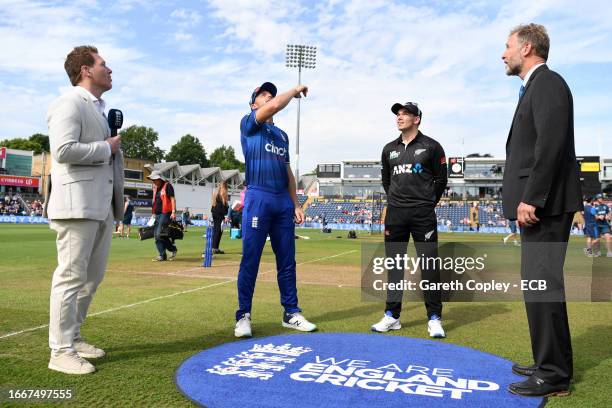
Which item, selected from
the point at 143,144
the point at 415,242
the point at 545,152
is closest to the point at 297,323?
the point at 415,242

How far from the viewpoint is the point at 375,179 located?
8256cm

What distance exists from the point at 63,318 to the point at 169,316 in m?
1.79

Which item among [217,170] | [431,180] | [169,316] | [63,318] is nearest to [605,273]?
[431,180]

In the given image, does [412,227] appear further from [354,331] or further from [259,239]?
[259,239]

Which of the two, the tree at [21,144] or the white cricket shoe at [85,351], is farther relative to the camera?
the tree at [21,144]

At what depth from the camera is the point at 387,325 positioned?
Result: 4.50 meters

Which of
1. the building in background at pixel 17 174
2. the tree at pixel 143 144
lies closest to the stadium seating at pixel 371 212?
the building in background at pixel 17 174

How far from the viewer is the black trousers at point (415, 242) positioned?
4629 millimetres

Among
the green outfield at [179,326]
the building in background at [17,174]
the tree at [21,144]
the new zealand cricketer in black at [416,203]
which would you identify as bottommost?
the green outfield at [179,326]

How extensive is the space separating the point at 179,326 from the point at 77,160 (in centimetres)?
202

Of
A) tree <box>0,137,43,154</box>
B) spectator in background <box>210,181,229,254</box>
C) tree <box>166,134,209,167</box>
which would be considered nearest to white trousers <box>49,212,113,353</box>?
spectator in background <box>210,181,229,254</box>

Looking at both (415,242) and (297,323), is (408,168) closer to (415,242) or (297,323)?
(415,242)

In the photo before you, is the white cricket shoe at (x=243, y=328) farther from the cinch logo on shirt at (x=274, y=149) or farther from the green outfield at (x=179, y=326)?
the cinch logo on shirt at (x=274, y=149)

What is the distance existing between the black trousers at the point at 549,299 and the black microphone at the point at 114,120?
2.98 metres
